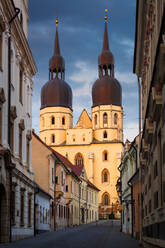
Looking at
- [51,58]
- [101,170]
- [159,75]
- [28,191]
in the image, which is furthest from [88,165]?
[159,75]

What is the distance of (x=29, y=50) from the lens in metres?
28.0

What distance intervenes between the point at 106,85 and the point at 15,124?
271 feet

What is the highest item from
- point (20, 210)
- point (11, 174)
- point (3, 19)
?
point (3, 19)

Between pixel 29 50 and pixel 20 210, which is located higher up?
pixel 29 50

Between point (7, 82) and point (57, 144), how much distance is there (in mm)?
86023

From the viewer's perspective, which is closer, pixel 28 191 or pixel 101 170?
pixel 28 191

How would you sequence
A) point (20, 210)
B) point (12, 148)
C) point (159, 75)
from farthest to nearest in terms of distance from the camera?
point (20, 210)
point (12, 148)
point (159, 75)

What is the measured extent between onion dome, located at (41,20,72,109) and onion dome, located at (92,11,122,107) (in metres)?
6.11

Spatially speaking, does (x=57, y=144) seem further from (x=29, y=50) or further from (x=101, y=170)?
(x=29, y=50)

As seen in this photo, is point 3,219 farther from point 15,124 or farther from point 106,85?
point 106,85

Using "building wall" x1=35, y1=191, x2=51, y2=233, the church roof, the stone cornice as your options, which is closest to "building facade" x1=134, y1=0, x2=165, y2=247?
the stone cornice

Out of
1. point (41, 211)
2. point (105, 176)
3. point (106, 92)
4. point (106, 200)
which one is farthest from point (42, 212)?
point (106, 92)

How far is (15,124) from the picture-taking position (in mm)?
24688

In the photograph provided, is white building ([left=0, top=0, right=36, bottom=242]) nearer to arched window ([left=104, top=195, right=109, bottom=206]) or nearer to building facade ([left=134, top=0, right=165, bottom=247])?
building facade ([left=134, top=0, right=165, bottom=247])
